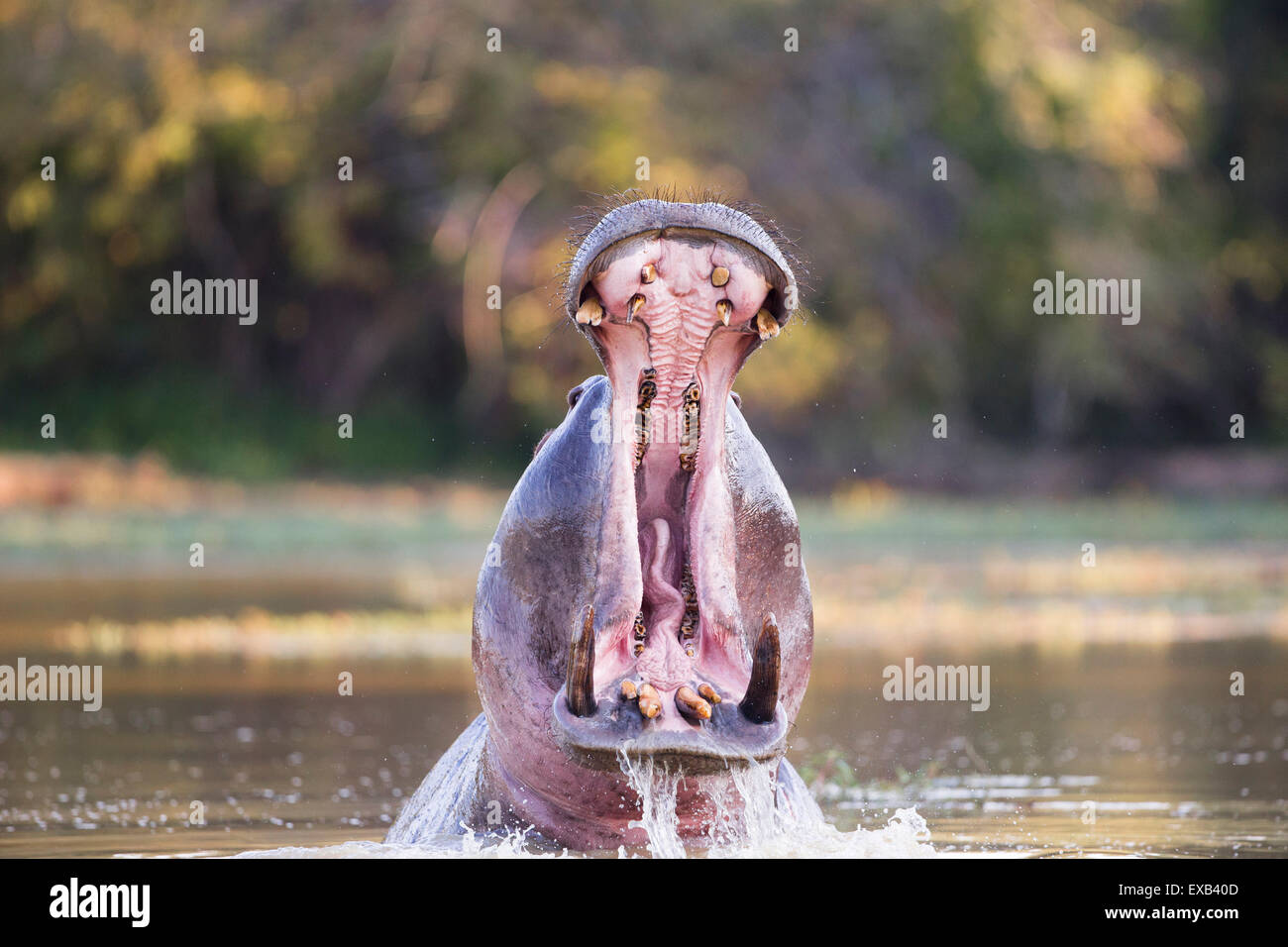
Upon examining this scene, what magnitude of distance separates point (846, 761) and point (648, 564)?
113 inches

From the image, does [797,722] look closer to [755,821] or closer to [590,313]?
[755,821]

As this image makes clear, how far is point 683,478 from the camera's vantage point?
438 centimetres

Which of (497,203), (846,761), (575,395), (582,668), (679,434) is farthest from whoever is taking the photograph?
(497,203)

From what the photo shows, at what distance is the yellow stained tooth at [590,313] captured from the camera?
4.12 m

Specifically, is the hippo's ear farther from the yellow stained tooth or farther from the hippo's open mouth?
the yellow stained tooth

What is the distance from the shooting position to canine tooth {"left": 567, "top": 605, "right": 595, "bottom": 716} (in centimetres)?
398

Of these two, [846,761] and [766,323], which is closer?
[766,323]

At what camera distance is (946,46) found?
73.5 feet

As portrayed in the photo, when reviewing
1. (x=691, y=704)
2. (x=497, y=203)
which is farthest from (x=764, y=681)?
(x=497, y=203)

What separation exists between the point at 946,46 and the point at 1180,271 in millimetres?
4213

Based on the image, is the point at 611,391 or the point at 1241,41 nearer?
the point at 611,391
